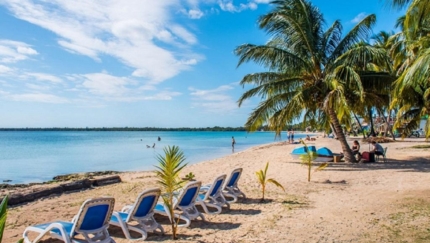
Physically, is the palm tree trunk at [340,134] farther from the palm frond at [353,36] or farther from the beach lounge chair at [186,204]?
the beach lounge chair at [186,204]

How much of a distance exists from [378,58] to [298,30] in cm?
320

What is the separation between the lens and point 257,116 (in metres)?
13.8

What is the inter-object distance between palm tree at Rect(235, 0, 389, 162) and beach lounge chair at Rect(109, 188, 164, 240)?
8.67m

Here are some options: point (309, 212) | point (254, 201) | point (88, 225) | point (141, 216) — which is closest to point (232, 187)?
point (254, 201)

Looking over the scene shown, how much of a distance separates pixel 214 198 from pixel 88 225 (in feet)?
9.77

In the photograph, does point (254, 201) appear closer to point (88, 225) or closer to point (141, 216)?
point (141, 216)

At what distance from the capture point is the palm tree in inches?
512

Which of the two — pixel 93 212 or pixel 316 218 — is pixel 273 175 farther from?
pixel 93 212

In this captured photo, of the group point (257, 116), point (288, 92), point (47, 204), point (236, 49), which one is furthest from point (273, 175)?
point (47, 204)

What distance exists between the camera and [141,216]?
203 inches

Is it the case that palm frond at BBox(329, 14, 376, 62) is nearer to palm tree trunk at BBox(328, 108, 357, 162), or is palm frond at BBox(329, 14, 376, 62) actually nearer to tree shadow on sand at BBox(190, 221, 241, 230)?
palm tree trunk at BBox(328, 108, 357, 162)

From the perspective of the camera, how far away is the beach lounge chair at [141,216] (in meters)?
5.01

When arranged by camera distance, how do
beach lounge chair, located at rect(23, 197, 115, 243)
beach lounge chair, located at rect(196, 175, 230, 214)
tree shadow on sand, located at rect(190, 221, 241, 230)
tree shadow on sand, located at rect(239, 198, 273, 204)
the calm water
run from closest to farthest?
beach lounge chair, located at rect(23, 197, 115, 243) < tree shadow on sand, located at rect(190, 221, 241, 230) < beach lounge chair, located at rect(196, 175, 230, 214) < tree shadow on sand, located at rect(239, 198, 273, 204) < the calm water

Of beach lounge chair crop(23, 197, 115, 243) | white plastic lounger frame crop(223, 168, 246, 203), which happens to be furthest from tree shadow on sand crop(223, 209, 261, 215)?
beach lounge chair crop(23, 197, 115, 243)
